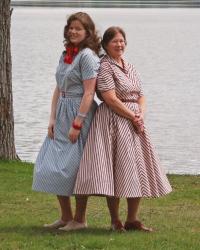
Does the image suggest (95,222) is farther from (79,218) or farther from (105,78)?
(105,78)

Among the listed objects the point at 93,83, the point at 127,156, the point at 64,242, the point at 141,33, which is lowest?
the point at 141,33

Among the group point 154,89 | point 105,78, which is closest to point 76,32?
point 105,78

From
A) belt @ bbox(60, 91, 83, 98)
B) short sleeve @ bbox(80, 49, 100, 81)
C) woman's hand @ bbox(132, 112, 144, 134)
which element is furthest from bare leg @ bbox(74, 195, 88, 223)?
short sleeve @ bbox(80, 49, 100, 81)

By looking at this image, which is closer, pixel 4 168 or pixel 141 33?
pixel 4 168

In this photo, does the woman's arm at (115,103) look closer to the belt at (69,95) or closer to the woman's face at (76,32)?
the belt at (69,95)

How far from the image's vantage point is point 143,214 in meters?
8.05

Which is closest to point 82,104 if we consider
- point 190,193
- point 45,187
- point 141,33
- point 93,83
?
point 93,83

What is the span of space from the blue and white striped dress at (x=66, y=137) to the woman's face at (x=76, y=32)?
0.09 meters

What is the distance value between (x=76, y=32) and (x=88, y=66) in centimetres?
26

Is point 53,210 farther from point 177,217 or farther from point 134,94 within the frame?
point 134,94

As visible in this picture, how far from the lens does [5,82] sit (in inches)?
449

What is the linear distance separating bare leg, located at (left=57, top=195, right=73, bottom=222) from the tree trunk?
14.8ft

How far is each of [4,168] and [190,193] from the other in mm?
2426

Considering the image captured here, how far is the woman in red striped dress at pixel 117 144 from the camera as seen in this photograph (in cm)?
673
